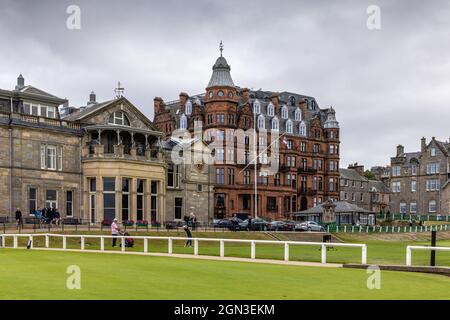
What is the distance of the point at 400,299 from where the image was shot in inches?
598

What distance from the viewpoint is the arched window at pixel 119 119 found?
213 feet

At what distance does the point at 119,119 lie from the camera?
215ft

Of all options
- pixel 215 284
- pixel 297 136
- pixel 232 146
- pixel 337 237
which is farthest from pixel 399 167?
pixel 215 284

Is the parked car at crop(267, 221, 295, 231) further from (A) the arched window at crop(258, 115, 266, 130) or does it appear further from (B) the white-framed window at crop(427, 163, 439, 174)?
(B) the white-framed window at crop(427, 163, 439, 174)

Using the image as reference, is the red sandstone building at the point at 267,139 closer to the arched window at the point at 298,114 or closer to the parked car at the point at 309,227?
the arched window at the point at 298,114

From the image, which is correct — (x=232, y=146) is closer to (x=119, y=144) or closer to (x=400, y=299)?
(x=119, y=144)

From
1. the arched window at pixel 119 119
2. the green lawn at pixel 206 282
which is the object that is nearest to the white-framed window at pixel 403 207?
the arched window at pixel 119 119

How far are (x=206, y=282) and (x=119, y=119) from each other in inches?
1939

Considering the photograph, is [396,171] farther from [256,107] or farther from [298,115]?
[256,107]

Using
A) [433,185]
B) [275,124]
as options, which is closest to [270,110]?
[275,124]

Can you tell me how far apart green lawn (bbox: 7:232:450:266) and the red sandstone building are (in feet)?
77.4

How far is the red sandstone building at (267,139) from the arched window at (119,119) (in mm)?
19961

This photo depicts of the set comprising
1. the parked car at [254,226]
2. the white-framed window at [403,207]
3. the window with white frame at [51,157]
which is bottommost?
the white-framed window at [403,207]

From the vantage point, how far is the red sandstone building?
90875mm
